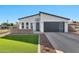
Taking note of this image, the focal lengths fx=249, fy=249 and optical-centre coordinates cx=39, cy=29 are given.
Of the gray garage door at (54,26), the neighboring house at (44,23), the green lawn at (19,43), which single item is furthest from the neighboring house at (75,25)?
the green lawn at (19,43)

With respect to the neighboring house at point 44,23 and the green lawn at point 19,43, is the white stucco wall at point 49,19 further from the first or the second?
the green lawn at point 19,43

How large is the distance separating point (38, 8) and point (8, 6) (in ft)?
2.93

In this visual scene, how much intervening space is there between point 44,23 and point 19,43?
1.00 meters

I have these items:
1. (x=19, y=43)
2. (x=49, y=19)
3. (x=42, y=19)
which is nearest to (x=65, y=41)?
(x=49, y=19)

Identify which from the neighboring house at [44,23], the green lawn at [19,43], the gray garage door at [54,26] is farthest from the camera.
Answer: the gray garage door at [54,26]

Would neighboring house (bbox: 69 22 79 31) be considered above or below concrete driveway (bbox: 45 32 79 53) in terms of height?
above

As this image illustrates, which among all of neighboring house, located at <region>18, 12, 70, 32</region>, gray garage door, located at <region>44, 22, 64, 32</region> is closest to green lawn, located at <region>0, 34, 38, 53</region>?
neighboring house, located at <region>18, 12, 70, 32</region>

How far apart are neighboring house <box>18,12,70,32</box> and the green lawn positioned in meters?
0.32

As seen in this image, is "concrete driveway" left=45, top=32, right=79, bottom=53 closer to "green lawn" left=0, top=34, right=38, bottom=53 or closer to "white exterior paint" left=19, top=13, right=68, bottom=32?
"white exterior paint" left=19, top=13, right=68, bottom=32

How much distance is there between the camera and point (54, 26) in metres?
7.83

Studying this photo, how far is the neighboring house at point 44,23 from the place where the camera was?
761 cm

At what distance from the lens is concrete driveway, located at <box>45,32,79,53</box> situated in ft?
24.0
